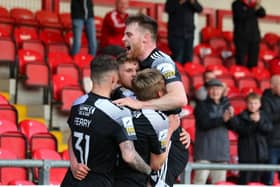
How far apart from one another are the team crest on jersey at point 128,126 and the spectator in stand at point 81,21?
28.7ft

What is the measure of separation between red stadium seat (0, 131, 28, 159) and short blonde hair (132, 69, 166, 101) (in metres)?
4.29

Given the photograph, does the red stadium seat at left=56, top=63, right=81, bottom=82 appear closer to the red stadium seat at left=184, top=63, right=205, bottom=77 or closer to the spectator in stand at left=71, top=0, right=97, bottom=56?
the spectator in stand at left=71, top=0, right=97, bottom=56

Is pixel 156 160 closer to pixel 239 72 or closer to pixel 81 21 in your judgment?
pixel 81 21

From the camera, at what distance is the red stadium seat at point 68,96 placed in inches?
504

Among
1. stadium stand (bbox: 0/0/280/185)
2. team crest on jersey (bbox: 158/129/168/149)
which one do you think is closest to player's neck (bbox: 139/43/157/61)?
team crest on jersey (bbox: 158/129/168/149)

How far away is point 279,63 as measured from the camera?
1709 centimetres

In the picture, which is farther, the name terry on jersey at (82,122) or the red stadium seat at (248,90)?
the red stadium seat at (248,90)

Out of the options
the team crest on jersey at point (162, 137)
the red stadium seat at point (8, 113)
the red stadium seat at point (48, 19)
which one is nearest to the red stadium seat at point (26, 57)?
the red stadium seat at point (8, 113)

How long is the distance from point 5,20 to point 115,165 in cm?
1016

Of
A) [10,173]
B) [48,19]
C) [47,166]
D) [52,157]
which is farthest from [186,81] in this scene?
[47,166]

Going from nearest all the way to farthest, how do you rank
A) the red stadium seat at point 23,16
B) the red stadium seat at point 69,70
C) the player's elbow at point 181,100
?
the player's elbow at point 181,100 < the red stadium seat at point 69,70 < the red stadium seat at point 23,16

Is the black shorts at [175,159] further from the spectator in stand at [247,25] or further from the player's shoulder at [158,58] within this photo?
the spectator in stand at [247,25]

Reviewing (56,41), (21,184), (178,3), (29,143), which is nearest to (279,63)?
Result: (178,3)

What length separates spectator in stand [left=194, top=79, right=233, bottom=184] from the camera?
11625 mm
